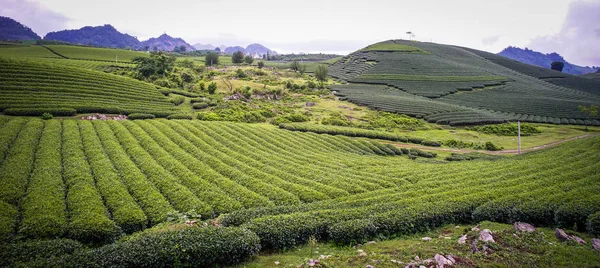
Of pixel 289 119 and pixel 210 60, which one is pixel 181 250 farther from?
pixel 210 60

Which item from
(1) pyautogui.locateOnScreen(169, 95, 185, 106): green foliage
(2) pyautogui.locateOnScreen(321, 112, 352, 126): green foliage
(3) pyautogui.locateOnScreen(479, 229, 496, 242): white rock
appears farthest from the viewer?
(2) pyautogui.locateOnScreen(321, 112, 352, 126): green foliage

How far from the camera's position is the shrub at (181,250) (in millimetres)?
12633

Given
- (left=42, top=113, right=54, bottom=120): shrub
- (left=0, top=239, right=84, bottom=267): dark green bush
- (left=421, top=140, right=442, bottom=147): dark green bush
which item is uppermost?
(left=42, top=113, right=54, bottom=120): shrub

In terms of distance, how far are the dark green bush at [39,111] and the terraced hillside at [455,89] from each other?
6511 centimetres

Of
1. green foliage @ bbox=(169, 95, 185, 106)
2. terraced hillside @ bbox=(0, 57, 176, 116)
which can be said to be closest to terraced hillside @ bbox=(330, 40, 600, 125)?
green foliage @ bbox=(169, 95, 185, 106)

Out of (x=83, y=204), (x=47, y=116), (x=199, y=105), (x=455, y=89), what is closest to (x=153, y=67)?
(x=199, y=105)

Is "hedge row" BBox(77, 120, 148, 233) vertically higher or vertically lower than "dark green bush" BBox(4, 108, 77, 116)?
lower

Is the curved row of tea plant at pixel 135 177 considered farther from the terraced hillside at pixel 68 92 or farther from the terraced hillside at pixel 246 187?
the terraced hillside at pixel 68 92

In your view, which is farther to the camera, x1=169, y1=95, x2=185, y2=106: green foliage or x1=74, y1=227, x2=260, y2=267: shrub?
x1=169, y1=95, x2=185, y2=106: green foliage

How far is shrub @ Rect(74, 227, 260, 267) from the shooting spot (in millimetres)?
12633

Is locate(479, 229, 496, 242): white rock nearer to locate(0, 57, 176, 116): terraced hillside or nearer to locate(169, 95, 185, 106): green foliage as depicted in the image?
locate(0, 57, 176, 116): terraced hillside

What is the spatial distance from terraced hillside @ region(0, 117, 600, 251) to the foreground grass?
47.0 inches

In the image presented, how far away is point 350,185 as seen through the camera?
977 inches

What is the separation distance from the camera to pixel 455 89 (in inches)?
4254
